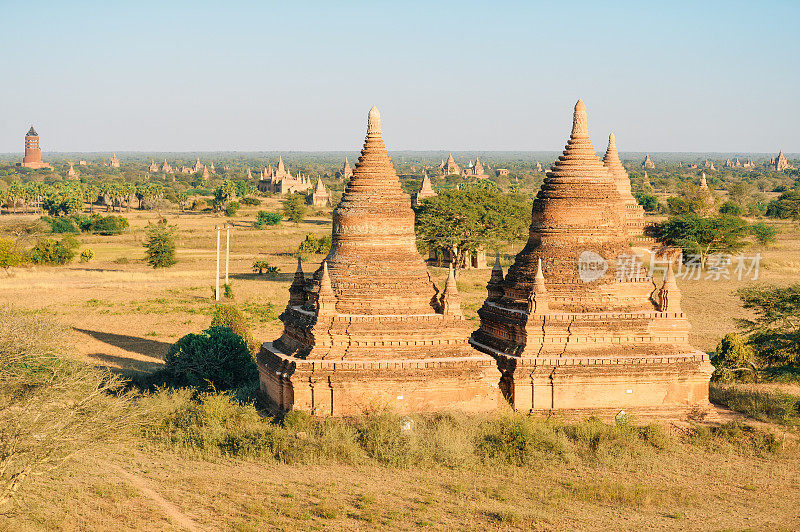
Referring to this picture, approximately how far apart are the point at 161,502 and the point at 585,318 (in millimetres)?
10068

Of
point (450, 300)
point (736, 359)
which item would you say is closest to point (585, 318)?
point (450, 300)

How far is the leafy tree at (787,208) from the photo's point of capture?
8688cm

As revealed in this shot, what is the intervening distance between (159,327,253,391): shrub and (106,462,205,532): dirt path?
595 centimetres

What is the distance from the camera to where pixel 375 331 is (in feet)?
60.5

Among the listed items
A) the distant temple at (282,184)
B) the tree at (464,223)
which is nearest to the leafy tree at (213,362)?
the tree at (464,223)

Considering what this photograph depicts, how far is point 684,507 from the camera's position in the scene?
15.0 meters

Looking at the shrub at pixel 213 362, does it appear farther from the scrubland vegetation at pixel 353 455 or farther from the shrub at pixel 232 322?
the shrub at pixel 232 322

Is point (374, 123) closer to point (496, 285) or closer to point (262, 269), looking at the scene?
point (496, 285)

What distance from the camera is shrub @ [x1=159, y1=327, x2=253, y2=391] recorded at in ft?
73.0

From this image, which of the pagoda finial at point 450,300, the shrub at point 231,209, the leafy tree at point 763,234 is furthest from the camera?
the shrub at point 231,209

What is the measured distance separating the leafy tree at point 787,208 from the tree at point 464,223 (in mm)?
46482

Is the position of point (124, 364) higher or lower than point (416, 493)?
lower

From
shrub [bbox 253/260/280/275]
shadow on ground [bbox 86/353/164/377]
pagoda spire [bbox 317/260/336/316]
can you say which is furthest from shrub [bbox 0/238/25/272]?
pagoda spire [bbox 317/260/336/316]

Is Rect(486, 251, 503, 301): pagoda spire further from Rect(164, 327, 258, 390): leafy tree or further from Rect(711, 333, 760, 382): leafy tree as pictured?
Rect(711, 333, 760, 382): leafy tree
